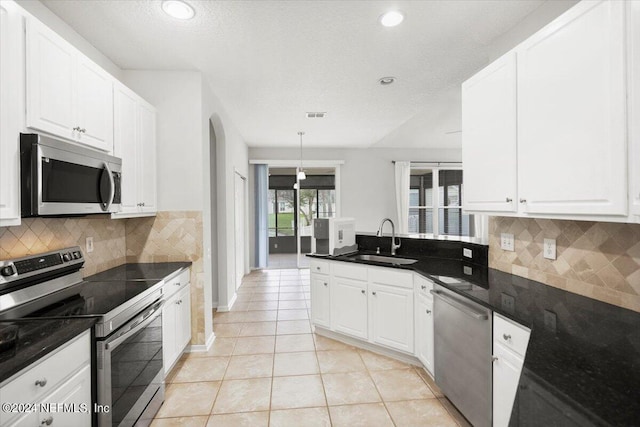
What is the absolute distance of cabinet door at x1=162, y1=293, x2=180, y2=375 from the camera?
228 centimetres

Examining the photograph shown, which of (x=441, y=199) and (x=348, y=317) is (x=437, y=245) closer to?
(x=348, y=317)

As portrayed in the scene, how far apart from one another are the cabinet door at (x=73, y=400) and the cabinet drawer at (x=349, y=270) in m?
2.13

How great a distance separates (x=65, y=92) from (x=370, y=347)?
3.12 m

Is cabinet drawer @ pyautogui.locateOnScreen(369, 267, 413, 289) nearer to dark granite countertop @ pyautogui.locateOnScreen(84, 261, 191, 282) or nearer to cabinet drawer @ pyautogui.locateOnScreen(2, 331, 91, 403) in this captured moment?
dark granite countertop @ pyautogui.locateOnScreen(84, 261, 191, 282)

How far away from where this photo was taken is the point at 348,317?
3061 millimetres

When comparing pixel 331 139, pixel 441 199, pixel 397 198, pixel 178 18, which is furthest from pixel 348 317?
pixel 441 199

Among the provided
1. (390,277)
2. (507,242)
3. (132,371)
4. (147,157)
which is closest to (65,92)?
(147,157)

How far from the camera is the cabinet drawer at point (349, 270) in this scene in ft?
9.63

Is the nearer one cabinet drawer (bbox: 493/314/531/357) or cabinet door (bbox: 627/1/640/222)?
cabinet door (bbox: 627/1/640/222)

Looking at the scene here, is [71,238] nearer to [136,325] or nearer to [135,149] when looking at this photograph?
[135,149]

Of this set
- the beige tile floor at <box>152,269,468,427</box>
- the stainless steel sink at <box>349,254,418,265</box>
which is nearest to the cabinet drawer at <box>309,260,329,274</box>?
the stainless steel sink at <box>349,254,418,265</box>

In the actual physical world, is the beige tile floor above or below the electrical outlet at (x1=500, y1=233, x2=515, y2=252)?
below

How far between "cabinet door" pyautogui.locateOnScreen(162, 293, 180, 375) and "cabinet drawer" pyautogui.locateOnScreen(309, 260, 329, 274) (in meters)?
1.44

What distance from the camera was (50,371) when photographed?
1.19m
